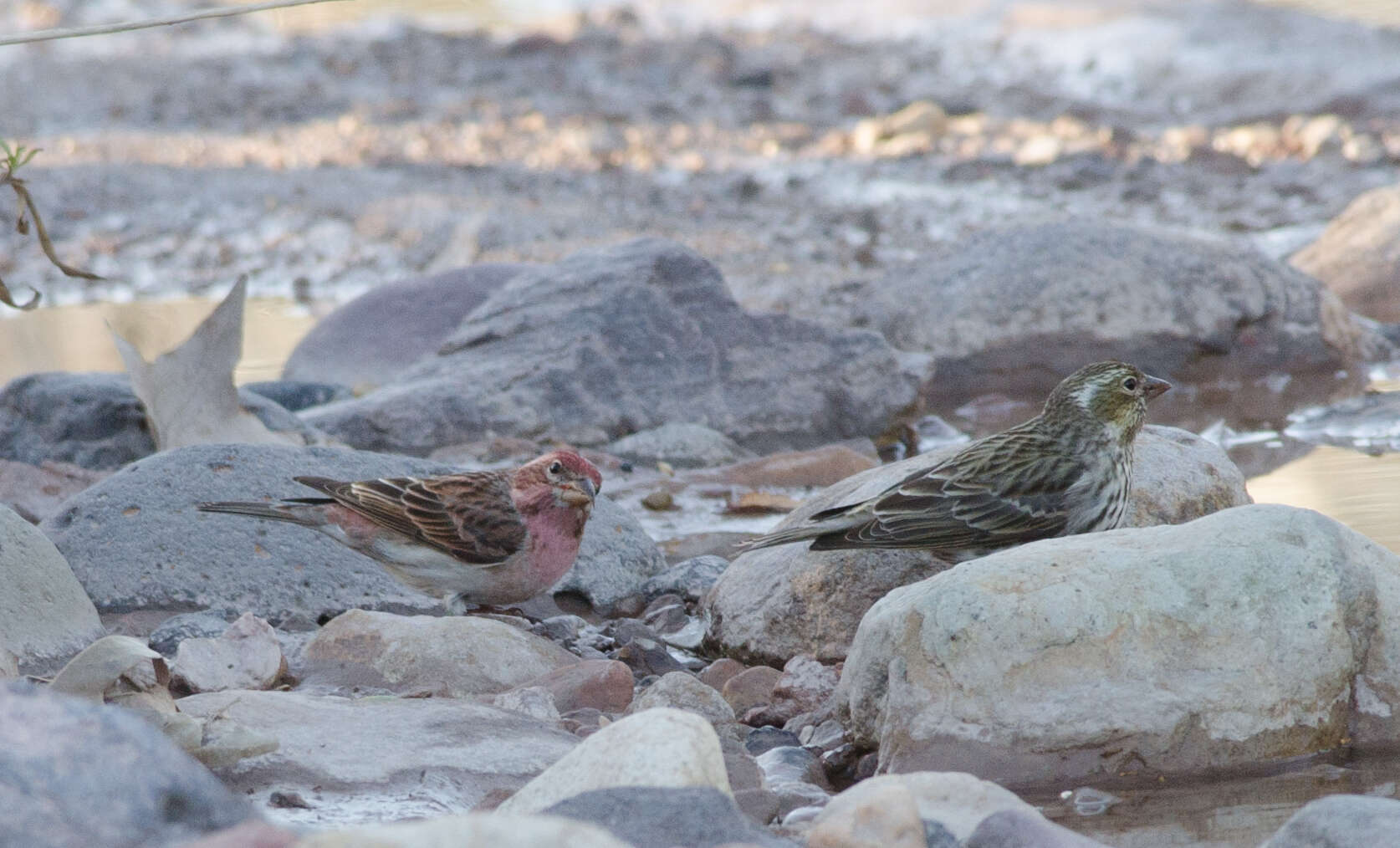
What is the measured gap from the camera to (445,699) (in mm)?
4336

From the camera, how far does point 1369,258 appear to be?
406 inches

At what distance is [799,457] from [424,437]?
1.84 metres

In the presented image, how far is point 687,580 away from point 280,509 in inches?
54.9

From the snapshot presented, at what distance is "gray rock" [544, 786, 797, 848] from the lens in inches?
121

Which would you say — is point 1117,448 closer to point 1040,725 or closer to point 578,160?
point 1040,725

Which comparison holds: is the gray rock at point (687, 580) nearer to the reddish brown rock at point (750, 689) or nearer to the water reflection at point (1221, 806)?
the reddish brown rock at point (750, 689)

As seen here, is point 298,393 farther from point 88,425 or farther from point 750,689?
point 750,689

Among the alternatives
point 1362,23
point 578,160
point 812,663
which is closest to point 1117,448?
point 812,663

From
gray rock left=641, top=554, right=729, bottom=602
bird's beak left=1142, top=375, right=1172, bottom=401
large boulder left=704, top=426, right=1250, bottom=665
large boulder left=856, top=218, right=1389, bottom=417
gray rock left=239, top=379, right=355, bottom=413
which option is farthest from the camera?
large boulder left=856, top=218, right=1389, bottom=417

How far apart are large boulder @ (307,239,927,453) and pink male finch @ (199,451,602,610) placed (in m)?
2.45

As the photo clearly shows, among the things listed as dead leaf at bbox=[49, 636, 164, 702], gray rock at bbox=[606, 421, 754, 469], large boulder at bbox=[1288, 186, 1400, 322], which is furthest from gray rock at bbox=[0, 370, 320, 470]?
large boulder at bbox=[1288, 186, 1400, 322]

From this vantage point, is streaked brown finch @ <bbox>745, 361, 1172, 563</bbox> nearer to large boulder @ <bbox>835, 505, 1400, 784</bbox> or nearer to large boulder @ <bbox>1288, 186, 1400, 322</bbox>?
large boulder @ <bbox>835, 505, 1400, 784</bbox>

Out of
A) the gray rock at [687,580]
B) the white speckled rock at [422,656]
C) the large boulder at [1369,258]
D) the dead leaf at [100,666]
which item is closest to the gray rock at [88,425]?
the gray rock at [687,580]

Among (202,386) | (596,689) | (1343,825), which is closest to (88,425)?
(202,386)
